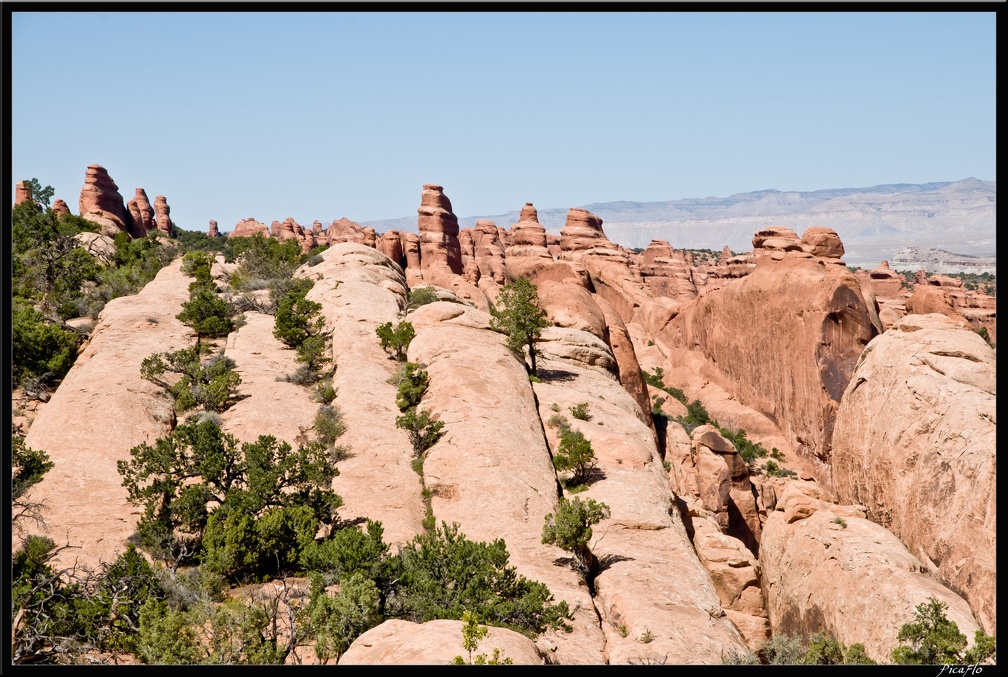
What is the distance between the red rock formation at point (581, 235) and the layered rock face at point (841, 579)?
254 ft

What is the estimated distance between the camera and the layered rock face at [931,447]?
25609 mm

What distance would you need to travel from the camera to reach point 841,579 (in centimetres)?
2706

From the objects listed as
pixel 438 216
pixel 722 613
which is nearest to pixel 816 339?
pixel 722 613

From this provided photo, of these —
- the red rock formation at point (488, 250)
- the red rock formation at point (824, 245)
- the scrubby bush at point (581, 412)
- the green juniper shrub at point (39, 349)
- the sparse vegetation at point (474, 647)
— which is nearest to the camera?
the sparse vegetation at point (474, 647)

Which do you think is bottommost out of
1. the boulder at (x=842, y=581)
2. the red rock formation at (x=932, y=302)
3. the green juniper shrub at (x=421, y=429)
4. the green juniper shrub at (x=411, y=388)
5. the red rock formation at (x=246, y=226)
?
the boulder at (x=842, y=581)

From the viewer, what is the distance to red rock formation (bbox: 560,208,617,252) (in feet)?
361

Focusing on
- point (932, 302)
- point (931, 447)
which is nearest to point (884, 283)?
point (932, 302)

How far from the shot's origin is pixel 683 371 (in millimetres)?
75125

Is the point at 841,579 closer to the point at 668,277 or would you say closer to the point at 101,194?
the point at 668,277

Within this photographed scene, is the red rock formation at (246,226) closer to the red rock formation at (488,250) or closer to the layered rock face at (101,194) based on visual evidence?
the red rock formation at (488,250)

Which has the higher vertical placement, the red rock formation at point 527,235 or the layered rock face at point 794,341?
the red rock formation at point 527,235

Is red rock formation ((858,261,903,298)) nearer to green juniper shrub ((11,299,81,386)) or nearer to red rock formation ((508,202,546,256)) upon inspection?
red rock formation ((508,202,546,256))

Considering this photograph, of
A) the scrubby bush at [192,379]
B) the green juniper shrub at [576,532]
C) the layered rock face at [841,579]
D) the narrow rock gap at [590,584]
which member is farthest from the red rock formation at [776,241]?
the scrubby bush at [192,379]

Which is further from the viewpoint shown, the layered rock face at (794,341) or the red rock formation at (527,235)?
the red rock formation at (527,235)
